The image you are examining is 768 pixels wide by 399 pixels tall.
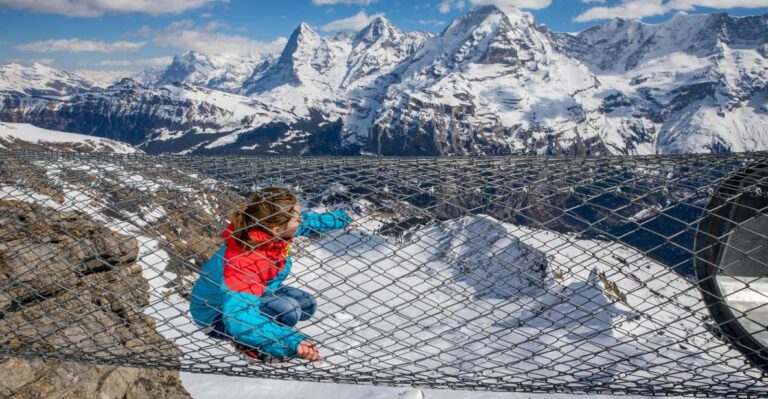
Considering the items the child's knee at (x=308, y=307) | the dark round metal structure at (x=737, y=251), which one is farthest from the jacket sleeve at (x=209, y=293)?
the dark round metal structure at (x=737, y=251)

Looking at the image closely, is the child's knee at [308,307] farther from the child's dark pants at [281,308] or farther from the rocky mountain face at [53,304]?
the rocky mountain face at [53,304]

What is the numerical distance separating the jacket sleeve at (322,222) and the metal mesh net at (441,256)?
0.06 metres

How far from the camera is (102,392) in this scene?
564 cm

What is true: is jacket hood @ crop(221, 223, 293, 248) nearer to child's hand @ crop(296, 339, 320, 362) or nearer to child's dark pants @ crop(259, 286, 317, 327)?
child's dark pants @ crop(259, 286, 317, 327)

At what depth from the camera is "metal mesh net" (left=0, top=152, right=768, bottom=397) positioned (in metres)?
3.79

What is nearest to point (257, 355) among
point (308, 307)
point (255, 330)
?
point (255, 330)

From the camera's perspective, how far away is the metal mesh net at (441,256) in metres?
3.79

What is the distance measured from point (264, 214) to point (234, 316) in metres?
0.81

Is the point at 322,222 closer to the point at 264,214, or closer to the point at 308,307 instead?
the point at 264,214

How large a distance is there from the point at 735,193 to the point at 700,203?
25 cm

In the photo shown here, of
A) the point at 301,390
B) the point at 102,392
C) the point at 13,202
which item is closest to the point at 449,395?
the point at 301,390

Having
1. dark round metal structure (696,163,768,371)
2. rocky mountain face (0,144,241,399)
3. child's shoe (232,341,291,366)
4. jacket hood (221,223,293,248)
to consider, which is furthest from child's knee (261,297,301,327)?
dark round metal structure (696,163,768,371)

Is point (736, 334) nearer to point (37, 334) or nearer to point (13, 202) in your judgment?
point (37, 334)

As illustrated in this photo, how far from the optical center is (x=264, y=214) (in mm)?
3846
